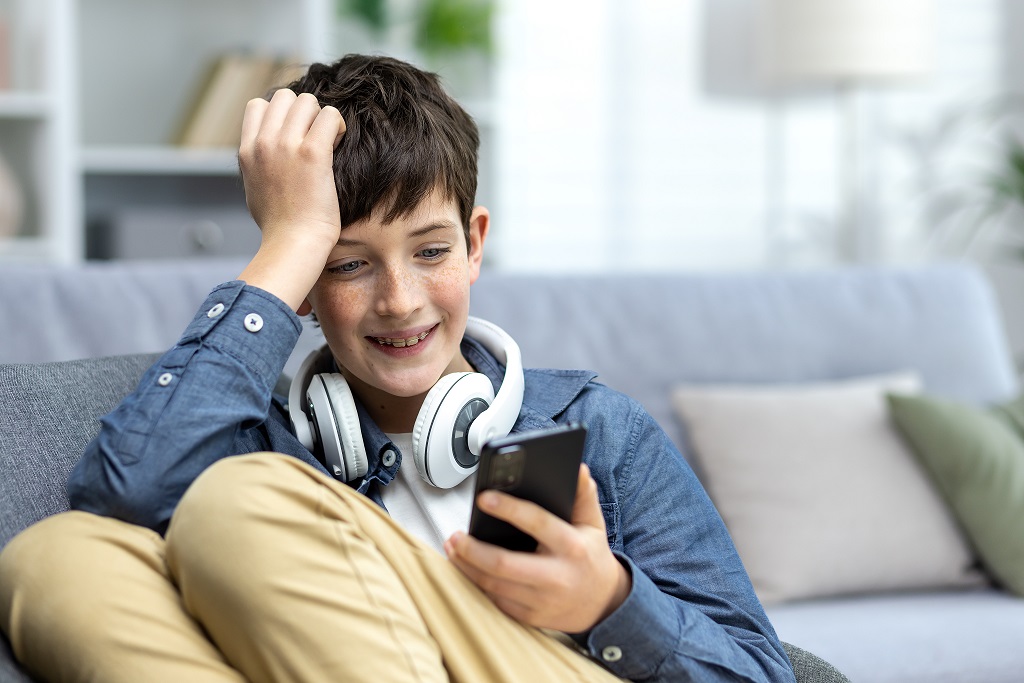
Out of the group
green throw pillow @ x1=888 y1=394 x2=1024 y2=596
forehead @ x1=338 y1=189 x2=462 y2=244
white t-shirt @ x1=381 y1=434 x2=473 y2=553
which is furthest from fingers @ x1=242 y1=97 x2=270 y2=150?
green throw pillow @ x1=888 y1=394 x2=1024 y2=596

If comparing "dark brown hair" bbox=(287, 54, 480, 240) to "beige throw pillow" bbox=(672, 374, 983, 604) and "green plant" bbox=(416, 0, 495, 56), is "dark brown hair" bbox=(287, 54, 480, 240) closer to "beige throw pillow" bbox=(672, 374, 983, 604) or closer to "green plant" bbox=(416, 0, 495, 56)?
"beige throw pillow" bbox=(672, 374, 983, 604)

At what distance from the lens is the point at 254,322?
3.23ft

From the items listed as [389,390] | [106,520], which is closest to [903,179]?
[389,390]

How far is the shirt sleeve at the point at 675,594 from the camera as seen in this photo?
2.93ft

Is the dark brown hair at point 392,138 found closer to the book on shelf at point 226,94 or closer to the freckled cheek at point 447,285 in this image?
the freckled cheek at point 447,285

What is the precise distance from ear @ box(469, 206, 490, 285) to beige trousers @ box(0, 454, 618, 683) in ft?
1.45

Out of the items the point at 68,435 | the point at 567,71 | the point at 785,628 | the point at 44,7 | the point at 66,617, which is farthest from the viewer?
the point at 567,71

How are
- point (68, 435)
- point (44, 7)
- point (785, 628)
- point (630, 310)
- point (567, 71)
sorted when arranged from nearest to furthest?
point (68, 435) → point (785, 628) → point (630, 310) → point (44, 7) → point (567, 71)

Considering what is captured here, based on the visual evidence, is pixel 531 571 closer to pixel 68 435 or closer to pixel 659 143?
A: pixel 68 435

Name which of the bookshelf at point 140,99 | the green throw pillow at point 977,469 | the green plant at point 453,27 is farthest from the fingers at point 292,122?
the green plant at point 453,27

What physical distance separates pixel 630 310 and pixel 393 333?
827 millimetres

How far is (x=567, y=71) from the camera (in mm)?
3525

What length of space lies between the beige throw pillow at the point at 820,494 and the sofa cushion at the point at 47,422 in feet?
3.09

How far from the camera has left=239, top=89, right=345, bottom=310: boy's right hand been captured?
1010 mm
